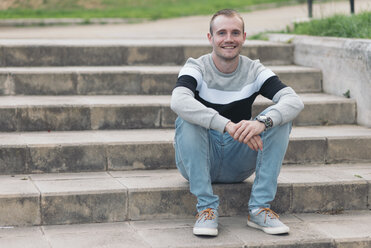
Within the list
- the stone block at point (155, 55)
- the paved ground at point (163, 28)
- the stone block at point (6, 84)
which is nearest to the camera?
the stone block at point (6, 84)

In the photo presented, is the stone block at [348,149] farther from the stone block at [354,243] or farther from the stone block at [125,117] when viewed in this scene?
the stone block at [125,117]

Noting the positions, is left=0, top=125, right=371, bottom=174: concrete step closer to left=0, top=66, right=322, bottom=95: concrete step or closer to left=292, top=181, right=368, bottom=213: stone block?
left=292, top=181, right=368, bottom=213: stone block

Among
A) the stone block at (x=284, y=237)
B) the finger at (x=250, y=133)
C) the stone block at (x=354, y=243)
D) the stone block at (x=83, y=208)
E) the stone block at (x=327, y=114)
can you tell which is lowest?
the stone block at (x=354, y=243)

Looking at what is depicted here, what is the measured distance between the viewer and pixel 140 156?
5.01 meters

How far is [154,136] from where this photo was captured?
17.2ft

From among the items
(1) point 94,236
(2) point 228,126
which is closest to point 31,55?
(1) point 94,236

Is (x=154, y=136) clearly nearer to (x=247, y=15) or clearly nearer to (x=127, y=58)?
(x=127, y=58)

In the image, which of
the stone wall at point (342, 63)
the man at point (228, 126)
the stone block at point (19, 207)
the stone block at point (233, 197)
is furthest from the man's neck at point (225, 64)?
the stone wall at point (342, 63)

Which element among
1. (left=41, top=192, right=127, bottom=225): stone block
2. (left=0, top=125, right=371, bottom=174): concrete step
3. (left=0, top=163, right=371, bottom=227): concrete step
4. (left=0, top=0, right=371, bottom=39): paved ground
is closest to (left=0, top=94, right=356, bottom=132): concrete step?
(left=0, top=125, right=371, bottom=174): concrete step

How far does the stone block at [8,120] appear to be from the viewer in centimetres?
524

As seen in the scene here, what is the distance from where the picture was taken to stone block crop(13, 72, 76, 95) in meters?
5.82

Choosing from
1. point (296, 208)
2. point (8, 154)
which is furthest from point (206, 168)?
point (8, 154)

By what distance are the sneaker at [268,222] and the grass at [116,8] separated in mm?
8068

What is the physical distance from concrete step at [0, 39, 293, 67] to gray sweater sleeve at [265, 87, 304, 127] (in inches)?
96.8
